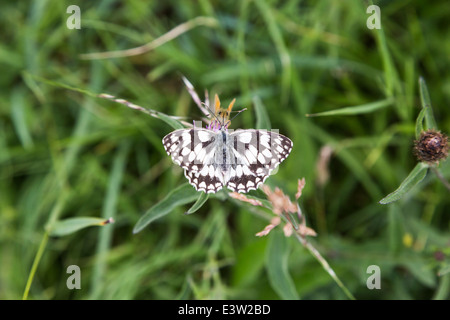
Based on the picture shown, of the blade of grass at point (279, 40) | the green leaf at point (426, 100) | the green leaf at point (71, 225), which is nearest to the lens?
the green leaf at point (426, 100)

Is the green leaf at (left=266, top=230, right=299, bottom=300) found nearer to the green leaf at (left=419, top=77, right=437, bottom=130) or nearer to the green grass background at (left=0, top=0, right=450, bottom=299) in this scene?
the green grass background at (left=0, top=0, right=450, bottom=299)

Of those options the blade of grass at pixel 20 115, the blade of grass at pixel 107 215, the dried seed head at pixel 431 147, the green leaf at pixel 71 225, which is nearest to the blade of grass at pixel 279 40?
the dried seed head at pixel 431 147

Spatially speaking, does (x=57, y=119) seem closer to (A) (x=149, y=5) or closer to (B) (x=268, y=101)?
(A) (x=149, y=5)

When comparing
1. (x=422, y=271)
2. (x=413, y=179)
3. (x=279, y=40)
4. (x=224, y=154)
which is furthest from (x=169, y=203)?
(x=422, y=271)

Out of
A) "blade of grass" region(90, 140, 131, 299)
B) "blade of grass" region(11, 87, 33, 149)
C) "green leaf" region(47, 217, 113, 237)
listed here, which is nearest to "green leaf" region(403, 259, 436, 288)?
"green leaf" region(47, 217, 113, 237)

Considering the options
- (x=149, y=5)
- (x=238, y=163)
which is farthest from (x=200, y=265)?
→ (x=149, y=5)

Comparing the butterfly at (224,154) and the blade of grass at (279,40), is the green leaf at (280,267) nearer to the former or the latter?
the butterfly at (224,154)
